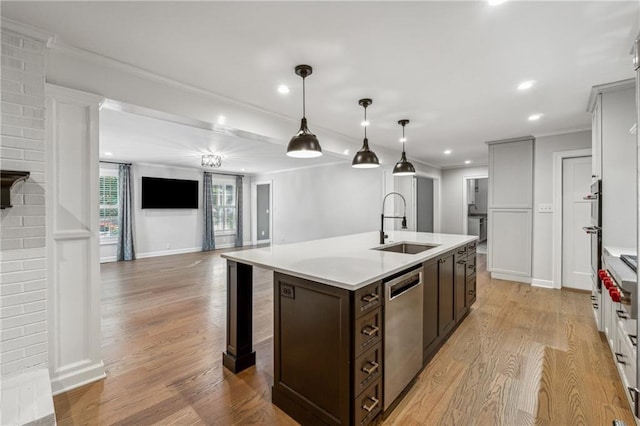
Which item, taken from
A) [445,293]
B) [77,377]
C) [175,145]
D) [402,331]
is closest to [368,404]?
[402,331]

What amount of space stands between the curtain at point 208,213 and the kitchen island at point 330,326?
21.5 feet

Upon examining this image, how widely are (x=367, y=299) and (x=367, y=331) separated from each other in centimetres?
18

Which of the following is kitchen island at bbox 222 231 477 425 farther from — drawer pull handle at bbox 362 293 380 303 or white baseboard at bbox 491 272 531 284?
white baseboard at bbox 491 272 531 284

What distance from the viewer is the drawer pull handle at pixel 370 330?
160 cm

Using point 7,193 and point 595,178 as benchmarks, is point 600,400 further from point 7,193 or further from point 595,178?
point 7,193

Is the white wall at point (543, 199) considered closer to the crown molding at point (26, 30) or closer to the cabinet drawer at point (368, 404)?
the cabinet drawer at point (368, 404)

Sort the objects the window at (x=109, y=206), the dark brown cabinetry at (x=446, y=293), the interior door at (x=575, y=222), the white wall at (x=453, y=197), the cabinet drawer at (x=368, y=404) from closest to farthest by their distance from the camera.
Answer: the cabinet drawer at (x=368, y=404) < the dark brown cabinetry at (x=446, y=293) < the interior door at (x=575, y=222) < the window at (x=109, y=206) < the white wall at (x=453, y=197)

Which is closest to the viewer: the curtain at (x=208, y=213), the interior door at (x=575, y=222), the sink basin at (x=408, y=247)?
the sink basin at (x=408, y=247)

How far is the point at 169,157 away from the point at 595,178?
711cm

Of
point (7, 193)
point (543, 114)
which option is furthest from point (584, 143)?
point (7, 193)

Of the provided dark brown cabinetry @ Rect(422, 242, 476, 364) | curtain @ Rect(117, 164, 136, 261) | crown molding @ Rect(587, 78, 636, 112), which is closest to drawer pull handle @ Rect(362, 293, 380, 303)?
dark brown cabinetry @ Rect(422, 242, 476, 364)

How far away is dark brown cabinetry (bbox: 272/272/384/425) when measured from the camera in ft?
5.03

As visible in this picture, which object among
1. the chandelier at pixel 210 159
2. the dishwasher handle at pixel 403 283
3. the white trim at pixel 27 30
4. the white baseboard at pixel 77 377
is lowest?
the white baseboard at pixel 77 377

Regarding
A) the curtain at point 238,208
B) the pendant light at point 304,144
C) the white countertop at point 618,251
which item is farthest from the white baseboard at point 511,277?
the curtain at point 238,208
